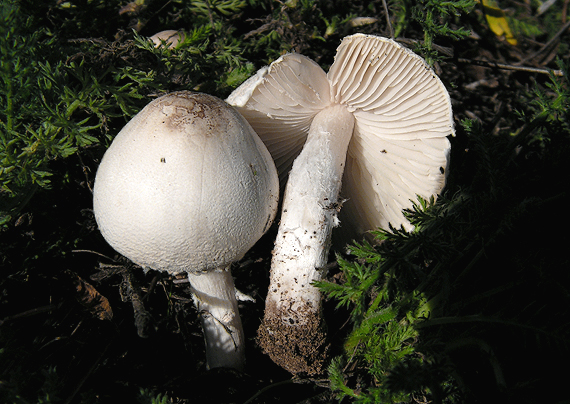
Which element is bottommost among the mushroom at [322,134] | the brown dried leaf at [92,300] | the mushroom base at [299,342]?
the mushroom base at [299,342]

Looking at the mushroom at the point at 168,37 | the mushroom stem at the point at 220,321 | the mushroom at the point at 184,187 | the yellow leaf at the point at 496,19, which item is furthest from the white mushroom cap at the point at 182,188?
the yellow leaf at the point at 496,19

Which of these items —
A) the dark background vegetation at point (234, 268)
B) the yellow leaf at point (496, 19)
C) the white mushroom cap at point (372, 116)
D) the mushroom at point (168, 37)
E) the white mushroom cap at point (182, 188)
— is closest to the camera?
the white mushroom cap at point (182, 188)

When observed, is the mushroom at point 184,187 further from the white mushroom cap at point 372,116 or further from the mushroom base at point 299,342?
the mushroom base at point 299,342

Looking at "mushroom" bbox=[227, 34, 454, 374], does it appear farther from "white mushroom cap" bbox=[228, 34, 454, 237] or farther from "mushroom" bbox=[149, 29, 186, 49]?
"mushroom" bbox=[149, 29, 186, 49]

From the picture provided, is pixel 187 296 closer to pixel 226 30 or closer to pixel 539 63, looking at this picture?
pixel 226 30

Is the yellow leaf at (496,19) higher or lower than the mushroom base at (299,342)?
higher

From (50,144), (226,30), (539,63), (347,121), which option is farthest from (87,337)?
(539,63)
